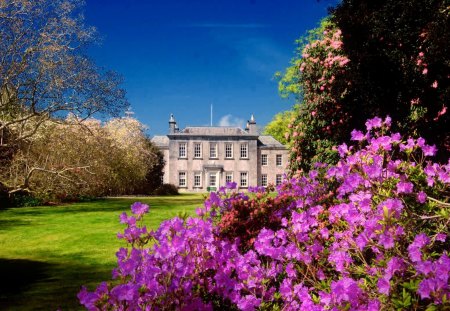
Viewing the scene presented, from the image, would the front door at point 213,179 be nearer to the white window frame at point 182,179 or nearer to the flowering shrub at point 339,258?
the white window frame at point 182,179

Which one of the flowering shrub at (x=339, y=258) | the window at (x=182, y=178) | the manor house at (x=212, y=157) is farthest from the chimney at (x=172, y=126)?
the flowering shrub at (x=339, y=258)

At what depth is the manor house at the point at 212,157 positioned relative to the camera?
49.9 meters

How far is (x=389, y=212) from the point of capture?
2.46 m

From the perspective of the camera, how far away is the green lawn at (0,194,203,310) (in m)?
5.93

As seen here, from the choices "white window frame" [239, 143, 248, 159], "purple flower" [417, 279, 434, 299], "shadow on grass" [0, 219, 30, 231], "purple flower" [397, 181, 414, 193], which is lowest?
"shadow on grass" [0, 219, 30, 231]

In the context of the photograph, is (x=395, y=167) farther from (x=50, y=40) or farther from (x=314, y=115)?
(x=50, y=40)

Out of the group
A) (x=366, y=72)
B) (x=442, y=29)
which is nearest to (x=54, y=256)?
(x=366, y=72)

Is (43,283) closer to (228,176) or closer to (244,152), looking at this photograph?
(228,176)

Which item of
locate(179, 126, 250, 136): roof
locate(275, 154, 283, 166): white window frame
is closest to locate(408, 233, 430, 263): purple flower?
locate(179, 126, 250, 136): roof

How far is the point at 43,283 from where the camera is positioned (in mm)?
6680

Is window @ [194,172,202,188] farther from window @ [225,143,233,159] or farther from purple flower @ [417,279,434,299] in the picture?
purple flower @ [417,279,434,299]

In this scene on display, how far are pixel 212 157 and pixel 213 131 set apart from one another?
3206mm

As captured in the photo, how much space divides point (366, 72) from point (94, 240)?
7.86 meters

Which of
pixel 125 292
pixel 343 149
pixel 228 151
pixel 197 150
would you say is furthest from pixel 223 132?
pixel 125 292
